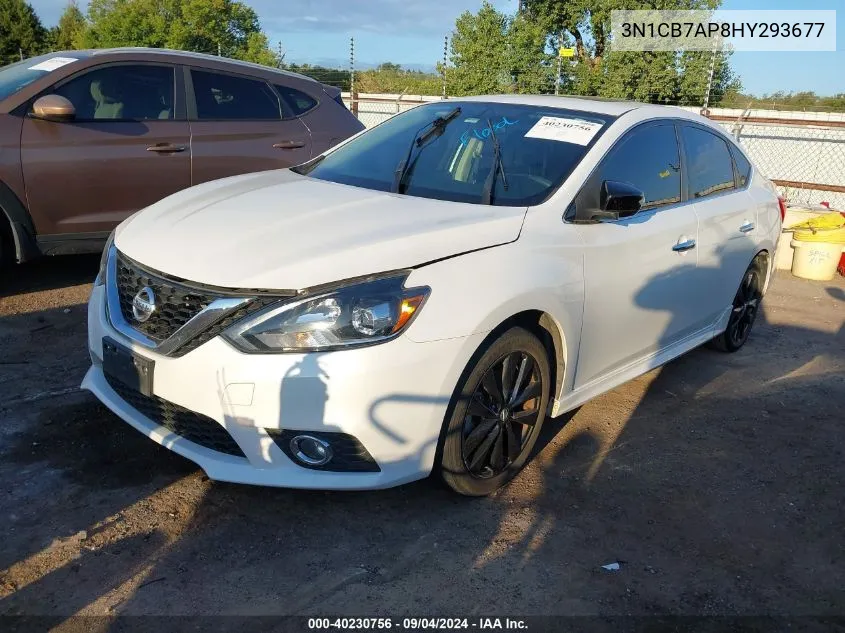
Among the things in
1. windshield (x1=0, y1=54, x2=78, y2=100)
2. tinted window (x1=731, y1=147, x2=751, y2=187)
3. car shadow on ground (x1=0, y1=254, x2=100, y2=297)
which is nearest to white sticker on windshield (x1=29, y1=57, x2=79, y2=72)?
windshield (x1=0, y1=54, x2=78, y2=100)

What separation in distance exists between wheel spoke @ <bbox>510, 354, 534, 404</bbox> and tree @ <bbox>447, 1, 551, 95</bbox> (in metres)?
20.1

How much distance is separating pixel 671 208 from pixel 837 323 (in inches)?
136

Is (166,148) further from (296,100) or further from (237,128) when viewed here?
(296,100)

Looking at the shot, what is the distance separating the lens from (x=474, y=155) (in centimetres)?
383

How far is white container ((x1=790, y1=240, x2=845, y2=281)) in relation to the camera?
8.11 metres

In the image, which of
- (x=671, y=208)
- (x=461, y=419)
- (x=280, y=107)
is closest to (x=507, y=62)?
(x=280, y=107)

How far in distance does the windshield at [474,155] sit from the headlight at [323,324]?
1.00 metres

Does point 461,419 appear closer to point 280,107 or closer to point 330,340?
point 330,340

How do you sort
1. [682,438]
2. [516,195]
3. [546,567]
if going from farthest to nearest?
[682,438]
[516,195]
[546,567]

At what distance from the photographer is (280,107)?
6.38 metres

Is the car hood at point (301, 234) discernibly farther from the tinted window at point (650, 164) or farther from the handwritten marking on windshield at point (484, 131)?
the tinted window at point (650, 164)

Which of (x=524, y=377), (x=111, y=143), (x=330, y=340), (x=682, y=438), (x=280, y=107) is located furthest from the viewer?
(x=280, y=107)

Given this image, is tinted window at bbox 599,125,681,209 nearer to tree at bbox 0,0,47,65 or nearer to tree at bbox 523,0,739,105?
tree at bbox 523,0,739,105

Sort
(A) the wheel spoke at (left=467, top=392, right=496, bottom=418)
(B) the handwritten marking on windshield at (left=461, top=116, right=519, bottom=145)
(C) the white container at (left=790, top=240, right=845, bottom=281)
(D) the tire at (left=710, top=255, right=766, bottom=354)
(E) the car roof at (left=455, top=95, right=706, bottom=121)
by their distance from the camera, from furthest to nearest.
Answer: (C) the white container at (left=790, top=240, right=845, bottom=281) < (D) the tire at (left=710, top=255, right=766, bottom=354) < (E) the car roof at (left=455, top=95, right=706, bottom=121) < (B) the handwritten marking on windshield at (left=461, top=116, right=519, bottom=145) < (A) the wheel spoke at (left=467, top=392, right=496, bottom=418)
